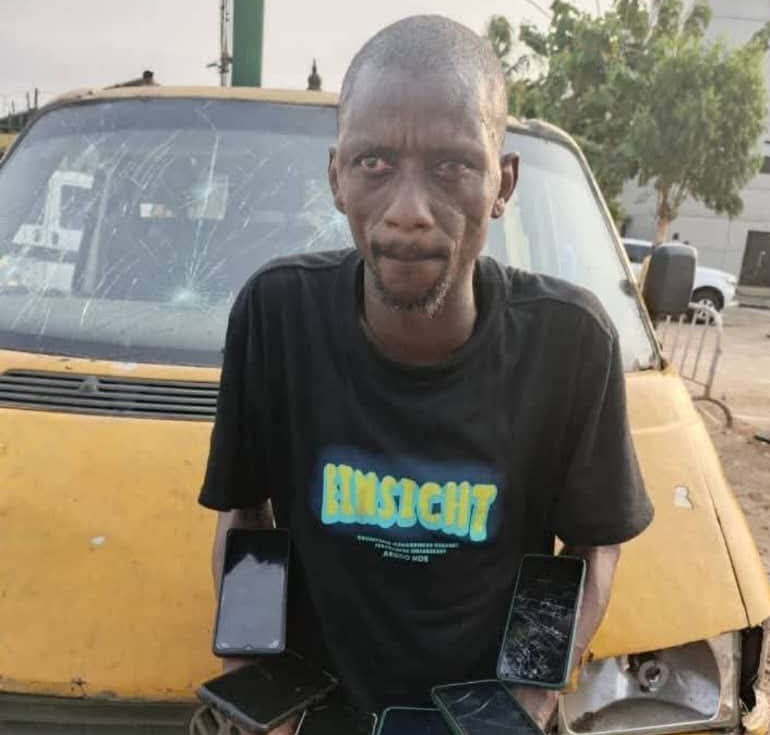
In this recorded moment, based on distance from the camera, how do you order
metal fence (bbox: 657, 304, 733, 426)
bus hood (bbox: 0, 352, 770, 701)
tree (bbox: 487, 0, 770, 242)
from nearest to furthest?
bus hood (bbox: 0, 352, 770, 701) → metal fence (bbox: 657, 304, 733, 426) → tree (bbox: 487, 0, 770, 242)

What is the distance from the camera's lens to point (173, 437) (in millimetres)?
2025

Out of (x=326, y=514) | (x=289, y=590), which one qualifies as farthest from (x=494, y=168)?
(x=289, y=590)

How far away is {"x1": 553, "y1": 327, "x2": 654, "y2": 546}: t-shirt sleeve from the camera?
1.40 meters

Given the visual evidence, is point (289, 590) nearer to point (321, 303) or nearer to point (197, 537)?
point (197, 537)

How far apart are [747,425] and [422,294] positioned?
7695 mm

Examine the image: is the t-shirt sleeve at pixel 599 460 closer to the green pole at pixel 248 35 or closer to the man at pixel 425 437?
the man at pixel 425 437

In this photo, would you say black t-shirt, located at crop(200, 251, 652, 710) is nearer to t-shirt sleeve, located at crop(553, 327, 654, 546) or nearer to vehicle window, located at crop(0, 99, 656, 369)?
t-shirt sleeve, located at crop(553, 327, 654, 546)

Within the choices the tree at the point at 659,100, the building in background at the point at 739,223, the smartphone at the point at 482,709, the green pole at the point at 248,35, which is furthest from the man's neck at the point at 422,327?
the building in background at the point at 739,223

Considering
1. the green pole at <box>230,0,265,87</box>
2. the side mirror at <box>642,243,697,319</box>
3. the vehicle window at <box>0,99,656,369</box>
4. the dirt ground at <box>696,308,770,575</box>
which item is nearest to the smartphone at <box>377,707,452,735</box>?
the vehicle window at <box>0,99,656,369</box>

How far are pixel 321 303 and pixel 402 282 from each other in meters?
0.21

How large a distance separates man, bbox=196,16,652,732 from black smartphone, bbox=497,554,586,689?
0.15 ft

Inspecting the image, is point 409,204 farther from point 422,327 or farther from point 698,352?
point 698,352

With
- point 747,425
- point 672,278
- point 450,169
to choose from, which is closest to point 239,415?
point 450,169

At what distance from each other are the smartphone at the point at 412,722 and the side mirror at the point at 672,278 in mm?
2023
